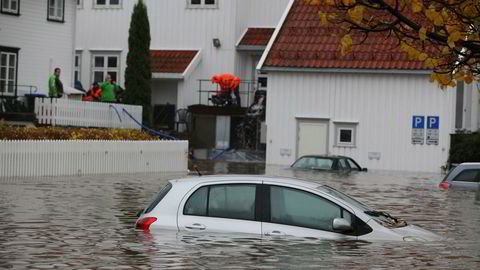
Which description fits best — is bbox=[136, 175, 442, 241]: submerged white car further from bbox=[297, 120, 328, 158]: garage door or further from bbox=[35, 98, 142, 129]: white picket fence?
bbox=[297, 120, 328, 158]: garage door

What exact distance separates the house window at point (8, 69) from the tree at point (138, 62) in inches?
262

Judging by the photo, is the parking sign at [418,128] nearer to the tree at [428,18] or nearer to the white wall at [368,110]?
the white wall at [368,110]

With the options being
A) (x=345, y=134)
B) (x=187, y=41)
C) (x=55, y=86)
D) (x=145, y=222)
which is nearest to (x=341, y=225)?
(x=145, y=222)

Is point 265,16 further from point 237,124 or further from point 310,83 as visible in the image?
point 310,83

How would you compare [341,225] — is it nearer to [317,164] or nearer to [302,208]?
[302,208]

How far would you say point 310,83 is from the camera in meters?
45.1

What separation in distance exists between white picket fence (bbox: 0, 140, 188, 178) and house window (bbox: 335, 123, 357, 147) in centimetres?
904

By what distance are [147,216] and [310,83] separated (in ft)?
103

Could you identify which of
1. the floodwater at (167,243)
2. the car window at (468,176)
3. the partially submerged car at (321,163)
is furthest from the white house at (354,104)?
the floodwater at (167,243)

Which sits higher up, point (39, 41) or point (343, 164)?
point (39, 41)

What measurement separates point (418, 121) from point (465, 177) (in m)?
17.8

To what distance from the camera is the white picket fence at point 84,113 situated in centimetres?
3888

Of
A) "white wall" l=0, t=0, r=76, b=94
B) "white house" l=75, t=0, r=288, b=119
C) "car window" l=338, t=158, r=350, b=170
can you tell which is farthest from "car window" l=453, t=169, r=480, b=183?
"white house" l=75, t=0, r=288, b=119

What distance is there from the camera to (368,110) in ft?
145
